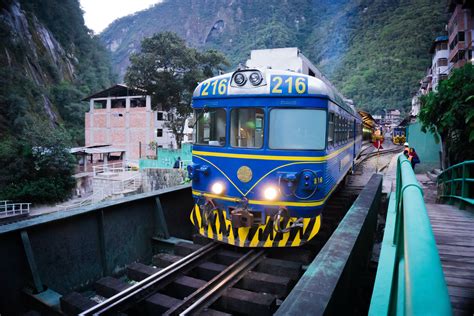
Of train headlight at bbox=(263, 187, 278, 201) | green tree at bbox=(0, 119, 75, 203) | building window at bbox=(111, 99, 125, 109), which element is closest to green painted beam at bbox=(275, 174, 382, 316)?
train headlight at bbox=(263, 187, 278, 201)

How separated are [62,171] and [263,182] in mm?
30960

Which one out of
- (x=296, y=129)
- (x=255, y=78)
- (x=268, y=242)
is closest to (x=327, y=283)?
(x=268, y=242)

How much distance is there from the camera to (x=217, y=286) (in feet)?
15.0

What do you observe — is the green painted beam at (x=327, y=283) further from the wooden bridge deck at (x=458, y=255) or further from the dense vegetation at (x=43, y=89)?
the dense vegetation at (x=43, y=89)

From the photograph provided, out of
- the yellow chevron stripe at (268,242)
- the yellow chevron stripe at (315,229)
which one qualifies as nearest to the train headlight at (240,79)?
the yellow chevron stripe at (268,242)

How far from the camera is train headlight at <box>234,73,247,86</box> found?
6.12 meters

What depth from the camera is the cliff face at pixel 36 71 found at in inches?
1587

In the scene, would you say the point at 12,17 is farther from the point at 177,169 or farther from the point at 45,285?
the point at 45,285

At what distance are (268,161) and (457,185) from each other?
6.68 metres

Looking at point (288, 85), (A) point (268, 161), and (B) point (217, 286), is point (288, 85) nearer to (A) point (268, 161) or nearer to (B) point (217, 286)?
(A) point (268, 161)

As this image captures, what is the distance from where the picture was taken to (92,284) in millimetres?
5230

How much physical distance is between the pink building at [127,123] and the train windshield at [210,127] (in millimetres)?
31314

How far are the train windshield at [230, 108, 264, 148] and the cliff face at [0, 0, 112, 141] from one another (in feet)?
124

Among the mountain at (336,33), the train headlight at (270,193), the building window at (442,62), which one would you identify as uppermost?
the mountain at (336,33)
